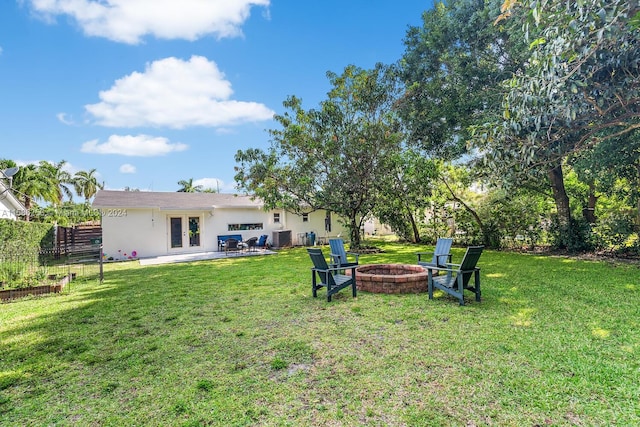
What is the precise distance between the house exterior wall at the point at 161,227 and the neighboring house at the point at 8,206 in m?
4.54

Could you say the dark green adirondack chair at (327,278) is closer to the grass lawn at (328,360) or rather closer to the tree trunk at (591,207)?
the grass lawn at (328,360)

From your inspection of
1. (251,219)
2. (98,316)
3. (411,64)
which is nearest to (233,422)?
(98,316)

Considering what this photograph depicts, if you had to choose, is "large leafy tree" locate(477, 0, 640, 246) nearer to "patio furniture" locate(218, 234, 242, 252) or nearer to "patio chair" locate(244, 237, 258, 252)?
"patio chair" locate(244, 237, 258, 252)

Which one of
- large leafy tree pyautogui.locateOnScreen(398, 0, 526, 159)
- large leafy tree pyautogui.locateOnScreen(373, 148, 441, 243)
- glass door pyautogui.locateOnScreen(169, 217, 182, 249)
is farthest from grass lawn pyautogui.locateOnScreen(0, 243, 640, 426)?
glass door pyautogui.locateOnScreen(169, 217, 182, 249)

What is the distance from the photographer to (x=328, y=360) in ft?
11.8

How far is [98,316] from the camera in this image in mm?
5582

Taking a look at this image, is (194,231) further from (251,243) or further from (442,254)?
(442,254)

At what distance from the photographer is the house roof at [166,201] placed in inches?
593

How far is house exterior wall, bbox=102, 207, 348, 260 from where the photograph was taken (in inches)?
582

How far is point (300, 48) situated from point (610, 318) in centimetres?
1323

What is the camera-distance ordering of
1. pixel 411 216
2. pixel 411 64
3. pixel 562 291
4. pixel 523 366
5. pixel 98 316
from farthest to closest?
pixel 411 216, pixel 411 64, pixel 562 291, pixel 98 316, pixel 523 366

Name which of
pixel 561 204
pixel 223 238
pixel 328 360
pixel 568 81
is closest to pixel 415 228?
pixel 561 204

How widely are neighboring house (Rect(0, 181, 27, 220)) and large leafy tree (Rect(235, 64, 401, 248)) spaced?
36.6ft

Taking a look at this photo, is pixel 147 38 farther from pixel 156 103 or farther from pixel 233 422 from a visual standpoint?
pixel 233 422
